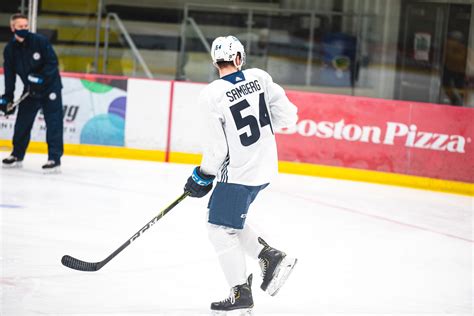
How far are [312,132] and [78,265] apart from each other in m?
4.34

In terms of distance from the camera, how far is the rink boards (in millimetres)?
8016

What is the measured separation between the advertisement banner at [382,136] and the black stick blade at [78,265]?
168 inches

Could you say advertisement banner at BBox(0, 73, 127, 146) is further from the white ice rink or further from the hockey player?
the hockey player

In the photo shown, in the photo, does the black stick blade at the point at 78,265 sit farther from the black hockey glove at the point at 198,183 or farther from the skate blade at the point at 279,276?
the skate blade at the point at 279,276

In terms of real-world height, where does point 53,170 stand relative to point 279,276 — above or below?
below

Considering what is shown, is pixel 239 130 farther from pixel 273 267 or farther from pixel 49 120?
pixel 49 120

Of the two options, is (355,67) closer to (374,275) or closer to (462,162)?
(462,162)

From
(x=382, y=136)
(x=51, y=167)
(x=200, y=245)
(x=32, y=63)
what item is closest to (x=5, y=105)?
(x=32, y=63)

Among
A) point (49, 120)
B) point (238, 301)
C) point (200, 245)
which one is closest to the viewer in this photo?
point (238, 301)

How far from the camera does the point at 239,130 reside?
12.3ft

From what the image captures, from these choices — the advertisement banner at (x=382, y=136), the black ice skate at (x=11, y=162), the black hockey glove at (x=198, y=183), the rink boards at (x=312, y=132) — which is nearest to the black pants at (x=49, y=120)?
the black ice skate at (x=11, y=162)

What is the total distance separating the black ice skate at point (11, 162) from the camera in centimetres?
762

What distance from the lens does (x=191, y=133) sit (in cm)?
855

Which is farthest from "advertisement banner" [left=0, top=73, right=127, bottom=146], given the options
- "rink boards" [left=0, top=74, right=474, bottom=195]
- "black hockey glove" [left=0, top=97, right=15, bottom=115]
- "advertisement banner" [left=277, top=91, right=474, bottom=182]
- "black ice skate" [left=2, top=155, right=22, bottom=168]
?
"advertisement banner" [left=277, top=91, right=474, bottom=182]
